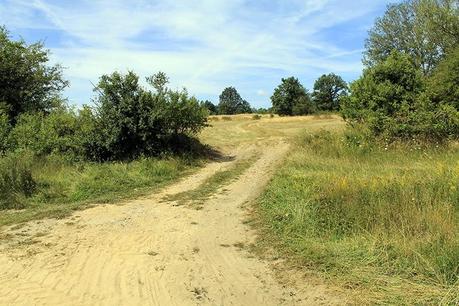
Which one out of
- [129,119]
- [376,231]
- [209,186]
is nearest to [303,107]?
[129,119]

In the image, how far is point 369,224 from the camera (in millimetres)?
7246

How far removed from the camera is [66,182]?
13.8 m

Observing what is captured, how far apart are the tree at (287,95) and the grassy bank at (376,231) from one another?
4854 cm

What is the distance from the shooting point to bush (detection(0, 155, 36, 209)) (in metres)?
11.9

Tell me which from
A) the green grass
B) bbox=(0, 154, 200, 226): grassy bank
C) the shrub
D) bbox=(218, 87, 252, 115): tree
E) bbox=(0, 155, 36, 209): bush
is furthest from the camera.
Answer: bbox=(218, 87, 252, 115): tree

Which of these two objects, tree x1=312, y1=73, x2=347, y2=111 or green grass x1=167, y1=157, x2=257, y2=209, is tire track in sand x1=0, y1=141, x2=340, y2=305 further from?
tree x1=312, y1=73, x2=347, y2=111

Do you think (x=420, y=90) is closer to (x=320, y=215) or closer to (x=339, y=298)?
(x=320, y=215)

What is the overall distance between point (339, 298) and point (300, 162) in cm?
1010

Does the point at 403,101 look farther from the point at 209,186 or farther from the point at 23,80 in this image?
the point at 23,80

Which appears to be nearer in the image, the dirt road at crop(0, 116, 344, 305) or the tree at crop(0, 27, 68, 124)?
the dirt road at crop(0, 116, 344, 305)

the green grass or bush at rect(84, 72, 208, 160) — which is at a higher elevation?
bush at rect(84, 72, 208, 160)

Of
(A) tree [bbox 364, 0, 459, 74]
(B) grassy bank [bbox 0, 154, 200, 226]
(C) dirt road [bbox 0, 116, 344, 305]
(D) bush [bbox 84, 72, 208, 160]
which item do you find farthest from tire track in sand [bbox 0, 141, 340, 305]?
(A) tree [bbox 364, 0, 459, 74]

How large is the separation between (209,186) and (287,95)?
47.7 meters

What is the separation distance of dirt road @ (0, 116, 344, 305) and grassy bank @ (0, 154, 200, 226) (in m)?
1.43
